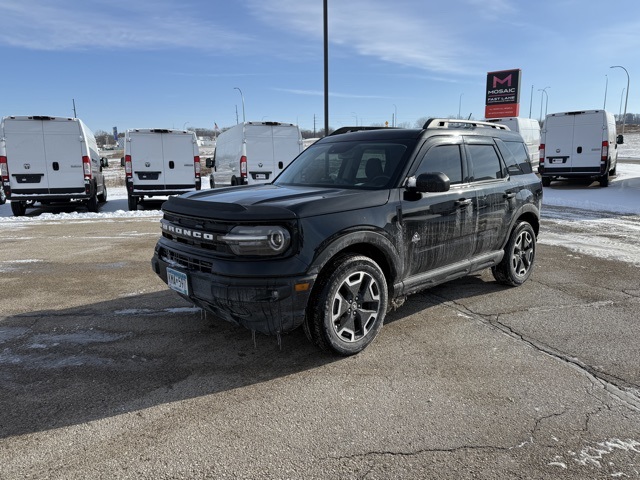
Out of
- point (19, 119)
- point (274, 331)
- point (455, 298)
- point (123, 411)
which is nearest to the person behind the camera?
point (123, 411)

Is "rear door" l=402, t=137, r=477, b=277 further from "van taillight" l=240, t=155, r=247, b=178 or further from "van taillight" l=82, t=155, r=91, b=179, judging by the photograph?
"van taillight" l=82, t=155, r=91, b=179

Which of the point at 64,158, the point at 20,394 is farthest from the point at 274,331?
the point at 64,158

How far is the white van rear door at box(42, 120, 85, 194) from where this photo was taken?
12.9 metres

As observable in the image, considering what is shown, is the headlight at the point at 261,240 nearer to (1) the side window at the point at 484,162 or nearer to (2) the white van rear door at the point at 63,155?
(1) the side window at the point at 484,162

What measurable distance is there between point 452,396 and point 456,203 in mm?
2006

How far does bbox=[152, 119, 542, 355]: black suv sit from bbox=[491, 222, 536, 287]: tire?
0.04m

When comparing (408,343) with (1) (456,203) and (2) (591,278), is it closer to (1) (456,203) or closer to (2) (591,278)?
(1) (456,203)

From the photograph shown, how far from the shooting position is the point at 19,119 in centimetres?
1254

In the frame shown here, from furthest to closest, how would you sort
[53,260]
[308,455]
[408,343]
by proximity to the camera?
1. [53,260]
2. [408,343]
3. [308,455]

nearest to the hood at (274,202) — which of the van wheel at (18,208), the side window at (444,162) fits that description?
the side window at (444,162)

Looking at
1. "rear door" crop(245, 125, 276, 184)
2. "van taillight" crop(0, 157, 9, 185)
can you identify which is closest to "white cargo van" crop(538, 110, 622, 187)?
"rear door" crop(245, 125, 276, 184)

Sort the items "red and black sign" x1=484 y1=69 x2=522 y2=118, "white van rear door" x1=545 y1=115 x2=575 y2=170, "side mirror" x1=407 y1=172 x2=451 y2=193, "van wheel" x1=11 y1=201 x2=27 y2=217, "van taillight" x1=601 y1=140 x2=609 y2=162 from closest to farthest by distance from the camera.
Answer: "side mirror" x1=407 y1=172 x2=451 y2=193 < "van wheel" x1=11 y1=201 x2=27 y2=217 < "van taillight" x1=601 y1=140 x2=609 y2=162 < "white van rear door" x1=545 y1=115 x2=575 y2=170 < "red and black sign" x1=484 y1=69 x2=522 y2=118

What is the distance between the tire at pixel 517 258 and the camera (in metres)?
5.50

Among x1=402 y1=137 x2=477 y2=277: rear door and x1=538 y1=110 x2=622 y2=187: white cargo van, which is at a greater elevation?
x1=538 y1=110 x2=622 y2=187: white cargo van
